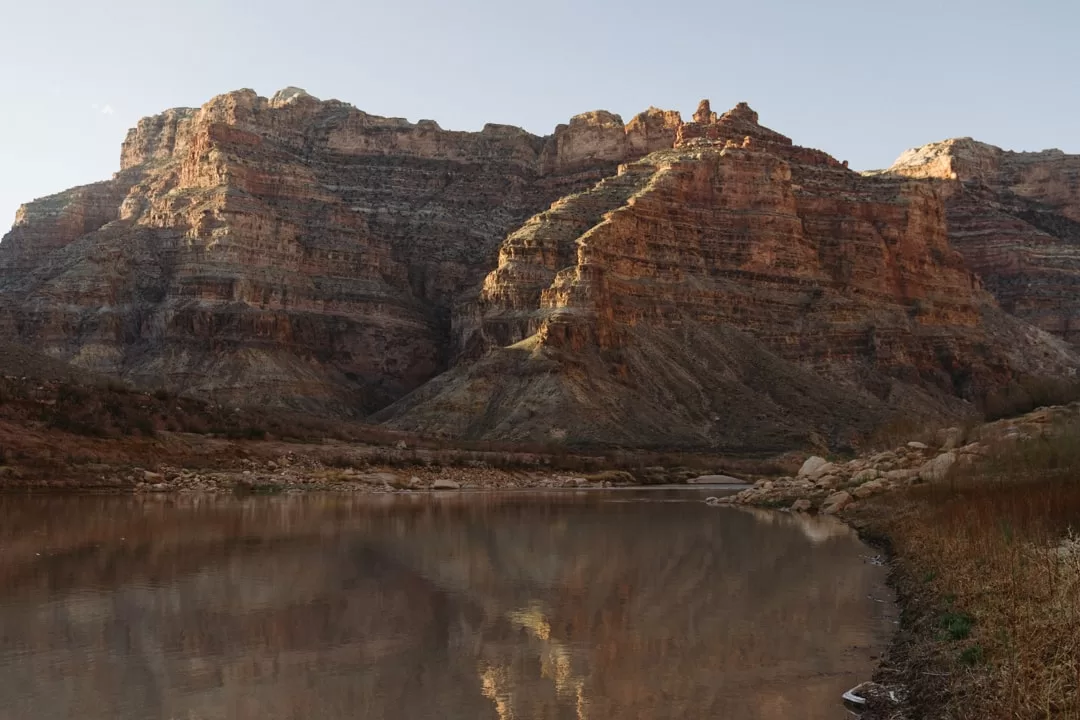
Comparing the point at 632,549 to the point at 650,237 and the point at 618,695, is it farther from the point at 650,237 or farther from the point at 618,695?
the point at 650,237

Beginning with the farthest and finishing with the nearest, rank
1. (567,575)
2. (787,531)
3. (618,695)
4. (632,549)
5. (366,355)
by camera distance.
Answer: (366,355)
(787,531)
(632,549)
(567,575)
(618,695)

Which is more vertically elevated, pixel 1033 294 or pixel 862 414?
pixel 1033 294

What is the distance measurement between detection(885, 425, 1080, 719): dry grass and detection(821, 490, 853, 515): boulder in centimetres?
1355

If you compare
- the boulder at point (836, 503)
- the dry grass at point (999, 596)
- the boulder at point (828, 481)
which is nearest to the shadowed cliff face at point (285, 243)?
the boulder at point (828, 481)

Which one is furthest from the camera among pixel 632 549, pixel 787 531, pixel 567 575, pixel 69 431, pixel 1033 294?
pixel 1033 294

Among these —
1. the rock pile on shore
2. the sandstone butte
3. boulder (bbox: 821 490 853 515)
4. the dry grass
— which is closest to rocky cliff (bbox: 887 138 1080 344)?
the sandstone butte

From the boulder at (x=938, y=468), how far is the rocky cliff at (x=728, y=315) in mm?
62755

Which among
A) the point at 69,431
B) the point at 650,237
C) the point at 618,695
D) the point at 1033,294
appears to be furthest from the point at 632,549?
the point at 1033,294

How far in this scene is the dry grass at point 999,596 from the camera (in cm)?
827

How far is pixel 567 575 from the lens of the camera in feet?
64.8

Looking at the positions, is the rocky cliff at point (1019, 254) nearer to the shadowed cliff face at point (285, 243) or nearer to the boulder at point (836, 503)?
the shadowed cliff face at point (285, 243)

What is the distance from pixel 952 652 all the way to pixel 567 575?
958 cm

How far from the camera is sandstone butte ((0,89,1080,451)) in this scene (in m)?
112

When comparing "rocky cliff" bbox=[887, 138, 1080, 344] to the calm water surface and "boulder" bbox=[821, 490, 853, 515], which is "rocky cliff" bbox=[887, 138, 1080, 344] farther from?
the calm water surface
